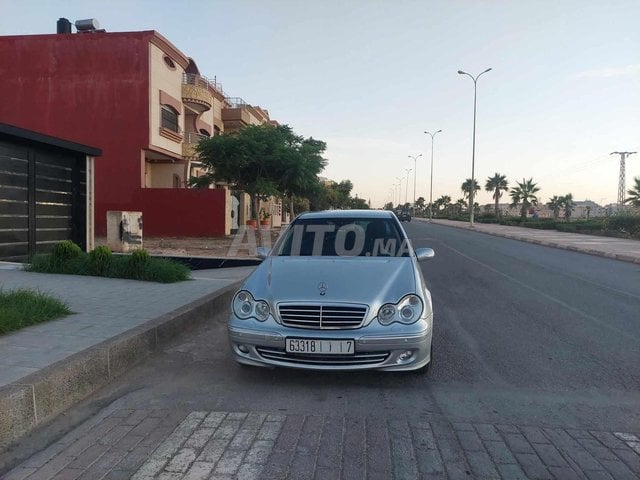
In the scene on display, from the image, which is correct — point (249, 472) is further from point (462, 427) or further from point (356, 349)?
point (462, 427)

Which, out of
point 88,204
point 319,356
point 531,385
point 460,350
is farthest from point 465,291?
point 88,204

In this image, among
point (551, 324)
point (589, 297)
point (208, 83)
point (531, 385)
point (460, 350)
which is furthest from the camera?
point (208, 83)

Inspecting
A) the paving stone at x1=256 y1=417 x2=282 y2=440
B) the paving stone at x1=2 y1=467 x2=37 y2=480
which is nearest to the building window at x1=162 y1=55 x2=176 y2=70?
the paving stone at x1=256 y1=417 x2=282 y2=440

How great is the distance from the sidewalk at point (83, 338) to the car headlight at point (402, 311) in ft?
8.12

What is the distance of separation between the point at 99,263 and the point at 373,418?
24.5 ft

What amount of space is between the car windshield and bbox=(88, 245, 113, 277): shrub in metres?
5.22

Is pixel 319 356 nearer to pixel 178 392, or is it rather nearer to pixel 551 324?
pixel 178 392

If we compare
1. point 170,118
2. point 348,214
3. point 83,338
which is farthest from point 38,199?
point 170,118

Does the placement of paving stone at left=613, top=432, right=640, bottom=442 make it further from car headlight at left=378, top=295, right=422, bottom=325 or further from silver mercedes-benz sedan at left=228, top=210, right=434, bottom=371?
car headlight at left=378, top=295, right=422, bottom=325

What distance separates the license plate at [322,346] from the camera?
3854 mm

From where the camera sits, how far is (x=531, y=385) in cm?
424

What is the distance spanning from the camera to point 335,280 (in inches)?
167

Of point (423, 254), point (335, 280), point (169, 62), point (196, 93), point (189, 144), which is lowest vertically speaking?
point (335, 280)

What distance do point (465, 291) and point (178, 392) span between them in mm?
6473
